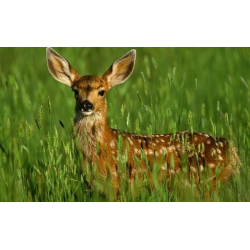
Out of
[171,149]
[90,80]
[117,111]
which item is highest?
[90,80]

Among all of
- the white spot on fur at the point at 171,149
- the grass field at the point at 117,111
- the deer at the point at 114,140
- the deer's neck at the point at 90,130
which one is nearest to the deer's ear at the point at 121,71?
the deer at the point at 114,140

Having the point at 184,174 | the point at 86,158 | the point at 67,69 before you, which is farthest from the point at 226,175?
the point at 67,69

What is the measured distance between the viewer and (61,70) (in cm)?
693

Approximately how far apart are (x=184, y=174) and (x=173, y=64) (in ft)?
12.0

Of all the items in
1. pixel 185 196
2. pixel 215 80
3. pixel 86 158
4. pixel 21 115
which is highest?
pixel 215 80

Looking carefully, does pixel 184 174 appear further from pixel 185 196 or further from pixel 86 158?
pixel 86 158

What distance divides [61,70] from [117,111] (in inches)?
27.5

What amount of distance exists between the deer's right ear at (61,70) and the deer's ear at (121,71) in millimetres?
273

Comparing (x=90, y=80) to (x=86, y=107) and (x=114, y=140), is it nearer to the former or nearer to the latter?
(x=86, y=107)

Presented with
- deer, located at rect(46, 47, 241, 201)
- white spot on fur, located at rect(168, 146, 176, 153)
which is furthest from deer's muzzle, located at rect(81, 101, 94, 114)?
white spot on fur, located at rect(168, 146, 176, 153)

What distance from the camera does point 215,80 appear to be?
28.8 ft

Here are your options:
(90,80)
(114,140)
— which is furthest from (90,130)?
(90,80)

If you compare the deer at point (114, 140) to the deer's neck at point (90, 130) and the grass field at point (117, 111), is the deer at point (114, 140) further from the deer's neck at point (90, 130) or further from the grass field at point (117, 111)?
the grass field at point (117, 111)

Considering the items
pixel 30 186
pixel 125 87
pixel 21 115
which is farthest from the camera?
pixel 125 87
